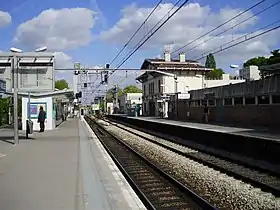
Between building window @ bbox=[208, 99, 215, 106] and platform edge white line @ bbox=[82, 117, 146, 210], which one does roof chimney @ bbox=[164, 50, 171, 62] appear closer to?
building window @ bbox=[208, 99, 215, 106]

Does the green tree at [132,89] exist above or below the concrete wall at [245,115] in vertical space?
above

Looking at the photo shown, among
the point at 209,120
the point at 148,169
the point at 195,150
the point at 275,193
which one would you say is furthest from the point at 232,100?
the point at 275,193

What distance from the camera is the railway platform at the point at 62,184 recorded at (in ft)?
26.7

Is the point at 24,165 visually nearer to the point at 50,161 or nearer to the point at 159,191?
the point at 50,161

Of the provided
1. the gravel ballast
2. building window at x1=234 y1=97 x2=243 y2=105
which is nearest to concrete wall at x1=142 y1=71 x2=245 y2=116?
building window at x1=234 y1=97 x2=243 y2=105

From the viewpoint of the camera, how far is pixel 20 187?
9711 millimetres

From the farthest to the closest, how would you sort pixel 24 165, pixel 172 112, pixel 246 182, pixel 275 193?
pixel 172 112 < pixel 24 165 < pixel 246 182 < pixel 275 193

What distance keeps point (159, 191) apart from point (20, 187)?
3.22 meters

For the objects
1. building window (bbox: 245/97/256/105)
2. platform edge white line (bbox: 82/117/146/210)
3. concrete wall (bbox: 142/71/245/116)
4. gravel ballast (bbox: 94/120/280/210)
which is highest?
concrete wall (bbox: 142/71/245/116)

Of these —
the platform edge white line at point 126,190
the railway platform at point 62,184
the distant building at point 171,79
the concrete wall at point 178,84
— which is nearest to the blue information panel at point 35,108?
the railway platform at point 62,184

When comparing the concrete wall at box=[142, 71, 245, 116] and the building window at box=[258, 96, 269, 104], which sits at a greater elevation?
the concrete wall at box=[142, 71, 245, 116]

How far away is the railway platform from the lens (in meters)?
8.13

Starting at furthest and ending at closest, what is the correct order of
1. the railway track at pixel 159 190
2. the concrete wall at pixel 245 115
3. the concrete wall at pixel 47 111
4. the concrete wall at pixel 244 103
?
the concrete wall at pixel 47 111, the concrete wall at pixel 244 103, the concrete wall at pixel 245 115, the railway track at pixel 159 190

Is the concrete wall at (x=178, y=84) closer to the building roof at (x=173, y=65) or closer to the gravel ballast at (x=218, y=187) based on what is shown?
the building roof at (x=173, y=65)
